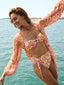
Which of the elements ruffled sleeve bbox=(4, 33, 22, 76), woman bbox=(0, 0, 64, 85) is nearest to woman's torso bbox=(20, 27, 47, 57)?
woman bbox=(0, 0, 64, 85)

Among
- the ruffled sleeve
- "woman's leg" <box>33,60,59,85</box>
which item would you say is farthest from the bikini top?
"woman's leg" <box>33,60,59,85</box>

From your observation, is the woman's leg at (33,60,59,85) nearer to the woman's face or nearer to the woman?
the woman

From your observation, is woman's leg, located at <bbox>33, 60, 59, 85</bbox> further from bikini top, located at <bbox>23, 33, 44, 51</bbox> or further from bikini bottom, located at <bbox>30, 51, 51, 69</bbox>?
bikini top, located at <bbox>23, 33, 44, 51</bbox>

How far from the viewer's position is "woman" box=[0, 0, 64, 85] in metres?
1.99

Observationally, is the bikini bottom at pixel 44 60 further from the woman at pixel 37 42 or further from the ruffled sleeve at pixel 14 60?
the ruffled sleeve at pixel 14 60

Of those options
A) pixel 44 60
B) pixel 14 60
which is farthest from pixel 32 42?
pixel 14 60

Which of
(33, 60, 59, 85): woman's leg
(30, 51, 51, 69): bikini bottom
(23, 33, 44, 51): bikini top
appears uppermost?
(23, 33, 44, 51): bikini top

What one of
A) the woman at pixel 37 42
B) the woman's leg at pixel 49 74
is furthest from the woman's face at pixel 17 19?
the woman's leg at pixel 49 74

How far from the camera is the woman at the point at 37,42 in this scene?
199cm

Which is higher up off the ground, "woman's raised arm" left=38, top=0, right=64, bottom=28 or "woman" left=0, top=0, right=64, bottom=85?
"woman's raised arm" left=38, top=0, right=64, bottom=28

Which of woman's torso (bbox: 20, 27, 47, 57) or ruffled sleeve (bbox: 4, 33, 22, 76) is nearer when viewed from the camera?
woman's torso (bbox: 20, 27, 47, 57)

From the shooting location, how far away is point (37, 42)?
6.59 feet

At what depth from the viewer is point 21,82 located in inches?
231

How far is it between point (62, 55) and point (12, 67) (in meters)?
7.17
